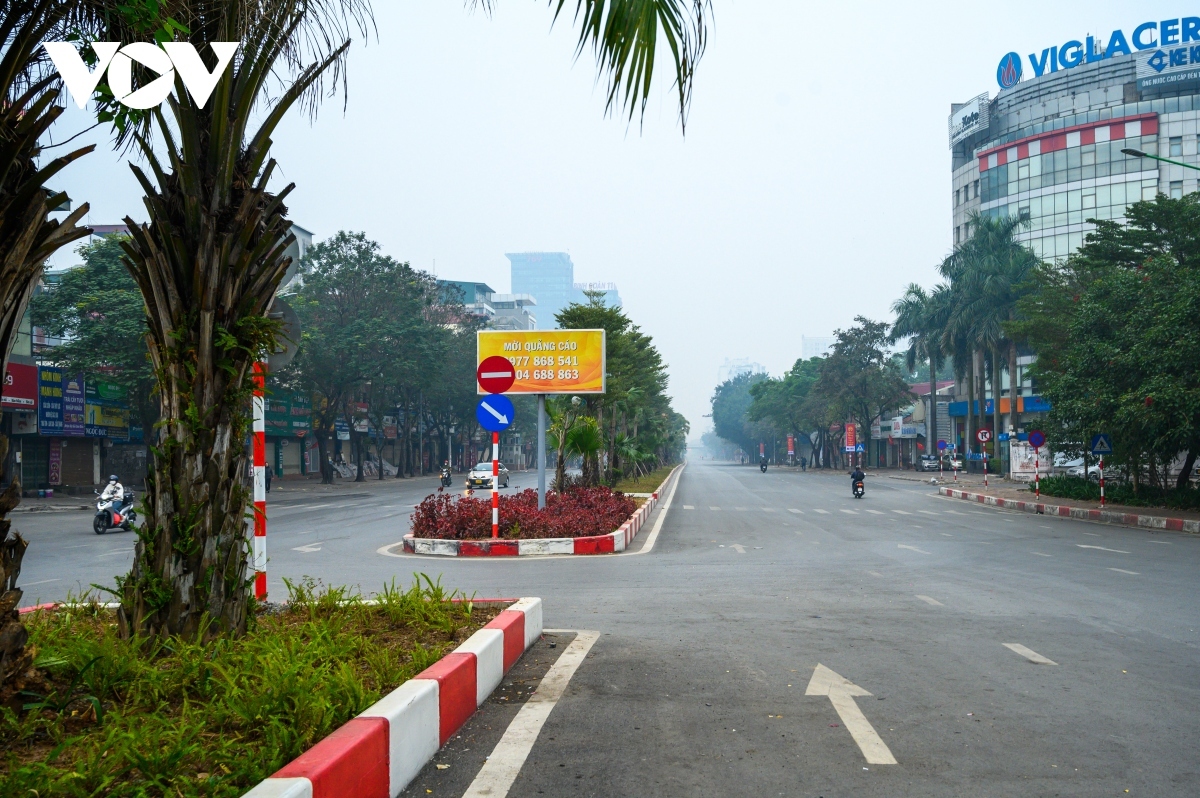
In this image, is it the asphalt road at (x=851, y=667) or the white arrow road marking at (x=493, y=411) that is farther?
the white arrow road marking at (x=493, y=411)

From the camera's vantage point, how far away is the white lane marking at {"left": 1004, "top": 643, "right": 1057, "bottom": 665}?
643 cm

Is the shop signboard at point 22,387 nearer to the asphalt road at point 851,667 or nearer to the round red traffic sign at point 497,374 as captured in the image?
the asphalt road at point 851,667

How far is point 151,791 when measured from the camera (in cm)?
300

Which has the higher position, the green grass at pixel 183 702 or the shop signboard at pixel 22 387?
the shop signboard at pixel 22 387

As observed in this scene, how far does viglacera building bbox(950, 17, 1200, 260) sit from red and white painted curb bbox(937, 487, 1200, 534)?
1525 inches

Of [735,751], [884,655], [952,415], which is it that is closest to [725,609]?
[884,655]

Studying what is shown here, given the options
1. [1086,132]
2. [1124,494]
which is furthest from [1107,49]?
[1124,494]

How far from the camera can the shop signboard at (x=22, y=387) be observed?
1222 inches

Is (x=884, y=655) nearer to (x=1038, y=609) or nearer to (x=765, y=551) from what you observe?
(x=1038, y=609)

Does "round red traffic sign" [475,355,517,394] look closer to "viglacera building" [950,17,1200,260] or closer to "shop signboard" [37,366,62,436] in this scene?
"shop signboard" [37,366,62,436]

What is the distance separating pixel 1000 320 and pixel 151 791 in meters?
55.8

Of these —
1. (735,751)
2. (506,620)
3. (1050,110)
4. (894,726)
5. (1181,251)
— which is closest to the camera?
(735,751)

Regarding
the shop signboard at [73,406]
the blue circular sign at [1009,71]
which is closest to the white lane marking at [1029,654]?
the shop signboard at [73,406]

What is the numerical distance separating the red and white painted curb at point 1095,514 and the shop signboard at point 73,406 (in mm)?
32823
